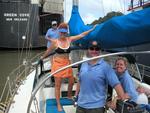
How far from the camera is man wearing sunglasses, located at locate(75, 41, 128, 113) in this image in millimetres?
4434

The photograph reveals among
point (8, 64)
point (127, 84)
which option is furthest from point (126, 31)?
point (8, 64)

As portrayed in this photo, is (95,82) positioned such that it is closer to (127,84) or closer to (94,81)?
(94,81)

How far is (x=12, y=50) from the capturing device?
36.6 metres

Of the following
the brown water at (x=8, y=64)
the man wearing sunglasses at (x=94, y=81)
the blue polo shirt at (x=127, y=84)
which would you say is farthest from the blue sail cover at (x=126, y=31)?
the brown water at (x=8, y=64)

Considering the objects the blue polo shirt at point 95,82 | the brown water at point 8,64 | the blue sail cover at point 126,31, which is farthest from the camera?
the brown water at point 8,64

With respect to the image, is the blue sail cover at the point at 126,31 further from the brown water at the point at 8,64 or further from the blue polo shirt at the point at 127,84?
the brown water at the point at 8,64

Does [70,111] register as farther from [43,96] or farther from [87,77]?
[87,77]

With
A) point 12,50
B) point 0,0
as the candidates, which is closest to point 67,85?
point 12,50

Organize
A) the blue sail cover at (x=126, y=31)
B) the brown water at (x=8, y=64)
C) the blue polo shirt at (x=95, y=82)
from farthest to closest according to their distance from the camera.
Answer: the brown water at (x=8, y=64) < the blue sail cover at (x=126, y=31) < the blue polo shirt at (x=95, y=82)

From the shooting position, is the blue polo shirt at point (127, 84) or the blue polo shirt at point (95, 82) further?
the blue polo shirt at point (127, 84)

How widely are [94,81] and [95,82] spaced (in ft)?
0.05

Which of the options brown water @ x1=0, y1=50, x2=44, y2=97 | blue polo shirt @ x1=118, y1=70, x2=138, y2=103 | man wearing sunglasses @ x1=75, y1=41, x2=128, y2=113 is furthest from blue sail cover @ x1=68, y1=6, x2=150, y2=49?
brown water @ x1=0, y1=50, x2=44, y2=97

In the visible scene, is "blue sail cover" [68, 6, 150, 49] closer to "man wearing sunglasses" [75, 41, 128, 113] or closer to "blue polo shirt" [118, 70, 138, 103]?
"blue polo shirt" [118, 70, 138, 103]

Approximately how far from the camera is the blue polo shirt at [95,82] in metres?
4.43
